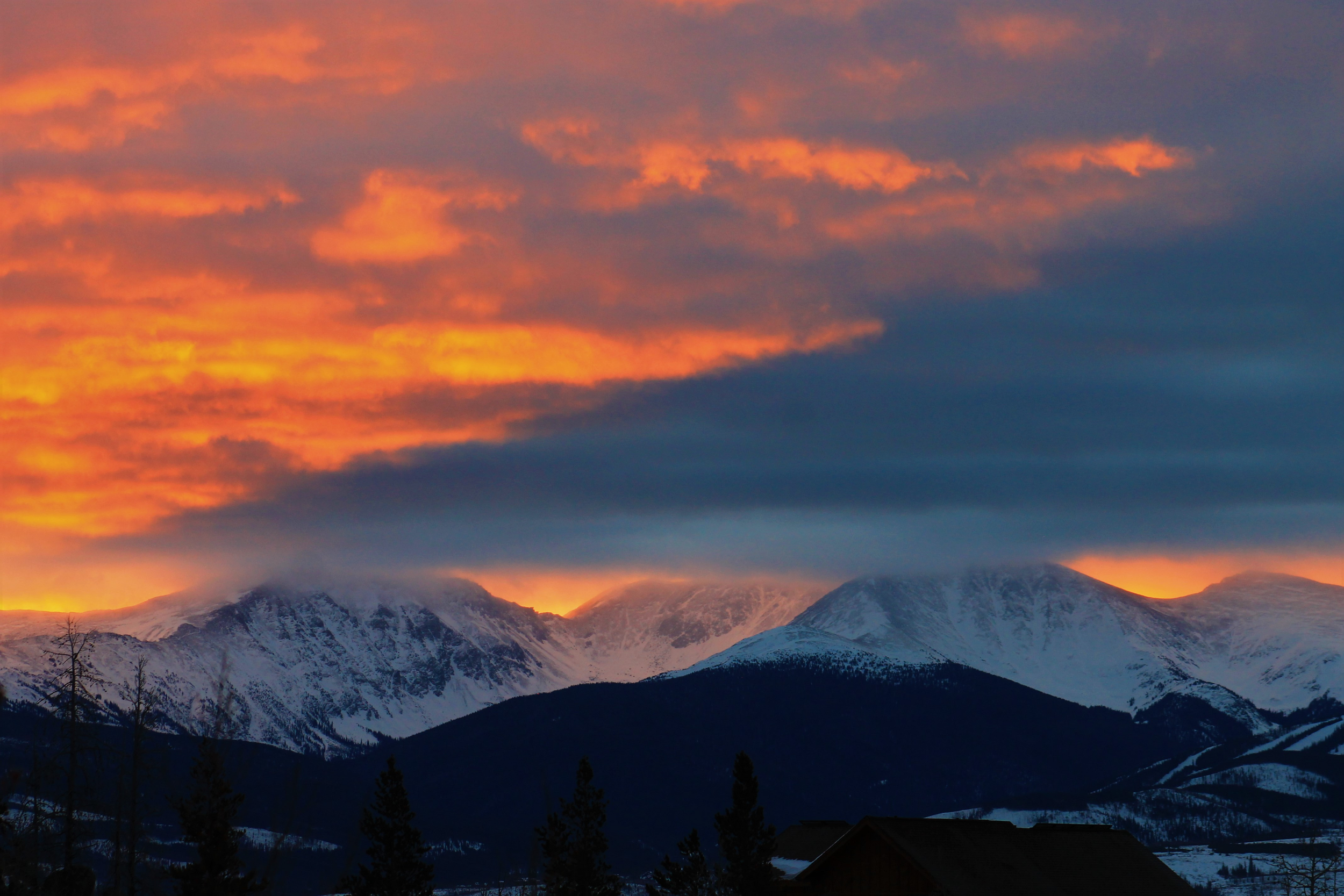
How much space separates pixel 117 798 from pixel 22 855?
18107mm

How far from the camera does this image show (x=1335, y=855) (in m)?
84.0

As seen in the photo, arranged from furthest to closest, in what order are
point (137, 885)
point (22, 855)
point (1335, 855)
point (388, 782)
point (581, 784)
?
point (581, 784), point (388, 782), point (137, 885), point (1335, 855), point (22, 855)

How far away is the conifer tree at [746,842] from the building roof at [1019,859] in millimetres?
4427

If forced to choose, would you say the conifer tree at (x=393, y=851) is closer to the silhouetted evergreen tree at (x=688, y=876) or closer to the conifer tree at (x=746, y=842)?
the silhouetted evergreen tree at (x=688, y=876)

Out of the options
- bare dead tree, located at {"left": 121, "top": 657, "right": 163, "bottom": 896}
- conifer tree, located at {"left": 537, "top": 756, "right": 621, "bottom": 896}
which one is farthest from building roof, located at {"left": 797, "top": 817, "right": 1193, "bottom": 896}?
bare dead tree, located at {"left": 121, "top": 657, "right": 163, "bottom": 896}

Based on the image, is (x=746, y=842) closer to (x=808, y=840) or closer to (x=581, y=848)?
(x=808, y=840)

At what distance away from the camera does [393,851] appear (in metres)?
106

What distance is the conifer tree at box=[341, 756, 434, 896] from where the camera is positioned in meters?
104

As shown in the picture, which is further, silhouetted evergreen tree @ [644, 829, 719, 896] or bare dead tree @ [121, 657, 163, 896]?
silhouetted evergreen tree @ [644, 829, 719, 896]

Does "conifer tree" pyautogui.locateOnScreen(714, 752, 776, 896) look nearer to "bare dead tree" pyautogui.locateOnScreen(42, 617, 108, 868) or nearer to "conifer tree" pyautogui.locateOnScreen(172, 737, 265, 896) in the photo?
"conifer tree" pyautogui.locateOnScreen(172, 737, 265, 896)

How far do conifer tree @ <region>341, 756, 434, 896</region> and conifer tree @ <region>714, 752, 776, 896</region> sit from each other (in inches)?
823

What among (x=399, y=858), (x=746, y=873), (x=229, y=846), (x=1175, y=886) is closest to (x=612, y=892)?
(x=399, y=858)

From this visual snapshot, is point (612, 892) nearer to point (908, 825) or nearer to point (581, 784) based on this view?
point (581, 784)

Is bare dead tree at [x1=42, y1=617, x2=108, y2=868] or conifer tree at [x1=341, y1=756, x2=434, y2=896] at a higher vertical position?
bare dead tree at [x1=42, y1=617, x2=108, y2=868]
